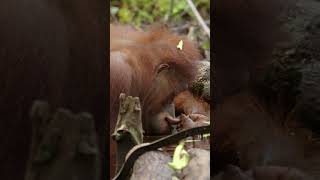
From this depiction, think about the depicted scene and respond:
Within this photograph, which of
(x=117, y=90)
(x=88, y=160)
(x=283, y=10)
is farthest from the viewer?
(x=117, y=90)

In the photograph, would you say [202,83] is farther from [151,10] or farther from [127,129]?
[151,10]

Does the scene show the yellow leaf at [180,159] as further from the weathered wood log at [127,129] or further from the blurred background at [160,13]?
the blurred background at [160,13]

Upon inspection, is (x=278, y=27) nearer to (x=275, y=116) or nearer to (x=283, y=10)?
(x=283, y=10)

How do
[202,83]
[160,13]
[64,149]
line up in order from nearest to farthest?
[64,149], [202,83], [160,13]

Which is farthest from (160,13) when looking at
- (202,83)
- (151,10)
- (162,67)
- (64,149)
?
(64,149)

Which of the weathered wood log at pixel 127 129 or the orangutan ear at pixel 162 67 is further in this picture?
Answer: the orangutan ear at pixel 162 67

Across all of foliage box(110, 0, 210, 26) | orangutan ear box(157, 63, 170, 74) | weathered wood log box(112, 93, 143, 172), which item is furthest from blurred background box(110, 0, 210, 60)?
weathered wood log box(112, 93, 143, 172)

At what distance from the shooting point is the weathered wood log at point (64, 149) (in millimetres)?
1165

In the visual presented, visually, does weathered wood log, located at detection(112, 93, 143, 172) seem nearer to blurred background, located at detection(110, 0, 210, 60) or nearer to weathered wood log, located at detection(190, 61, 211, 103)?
weathered wood log, located at detection(190, 61, 211, 103)

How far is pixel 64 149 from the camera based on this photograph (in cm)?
118

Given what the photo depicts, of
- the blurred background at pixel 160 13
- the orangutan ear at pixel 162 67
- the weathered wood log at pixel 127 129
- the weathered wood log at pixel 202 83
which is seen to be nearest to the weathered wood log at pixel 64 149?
the weathered wood log at pixel 127 129

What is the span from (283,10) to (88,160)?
17.4 inches

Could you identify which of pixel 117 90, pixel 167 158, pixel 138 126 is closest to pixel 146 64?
pixel 117 90

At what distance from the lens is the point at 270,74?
3.53ft
